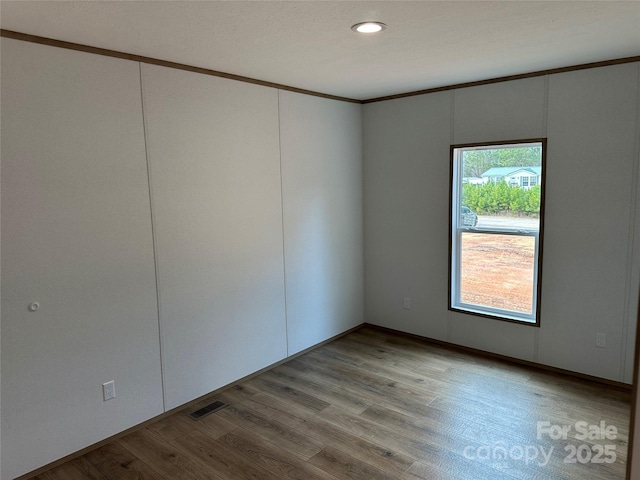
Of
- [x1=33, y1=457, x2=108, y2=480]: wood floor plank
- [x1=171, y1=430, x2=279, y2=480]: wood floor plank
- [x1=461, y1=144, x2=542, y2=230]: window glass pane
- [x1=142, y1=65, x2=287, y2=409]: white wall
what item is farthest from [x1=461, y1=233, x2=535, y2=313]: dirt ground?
[x1=33, y1=457, x2=108, y2=480]: wood floor plank

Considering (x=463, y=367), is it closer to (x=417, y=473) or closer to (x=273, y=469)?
(x=417, y=473)

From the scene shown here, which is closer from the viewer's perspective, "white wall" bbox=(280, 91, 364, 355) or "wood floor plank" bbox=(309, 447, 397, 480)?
"wood floor plank" bbox=(309, 447, 397, 480)

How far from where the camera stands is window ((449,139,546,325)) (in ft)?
12.1

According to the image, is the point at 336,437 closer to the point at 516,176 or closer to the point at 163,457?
the point at 163,457

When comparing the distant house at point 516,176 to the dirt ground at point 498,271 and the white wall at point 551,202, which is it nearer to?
the white wall at point 551,202

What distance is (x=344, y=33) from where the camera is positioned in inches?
96.3

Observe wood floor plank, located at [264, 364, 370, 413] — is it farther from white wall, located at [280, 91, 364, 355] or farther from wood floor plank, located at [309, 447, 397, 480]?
wood floor plank, located at [309, 447, 397, 480]

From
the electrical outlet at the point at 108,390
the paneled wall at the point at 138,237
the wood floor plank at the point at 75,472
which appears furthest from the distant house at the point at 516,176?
the wood floor plank at the point at 75,472

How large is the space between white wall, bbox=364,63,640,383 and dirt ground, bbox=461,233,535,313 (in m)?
0.17

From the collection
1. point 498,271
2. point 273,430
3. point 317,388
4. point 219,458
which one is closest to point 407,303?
point 498,271

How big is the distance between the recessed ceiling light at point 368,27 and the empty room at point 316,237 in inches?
1.5

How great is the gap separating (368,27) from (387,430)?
2488 millimetres

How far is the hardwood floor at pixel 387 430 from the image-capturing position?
2535 millimetres

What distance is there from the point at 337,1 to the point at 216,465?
262 centimetres
